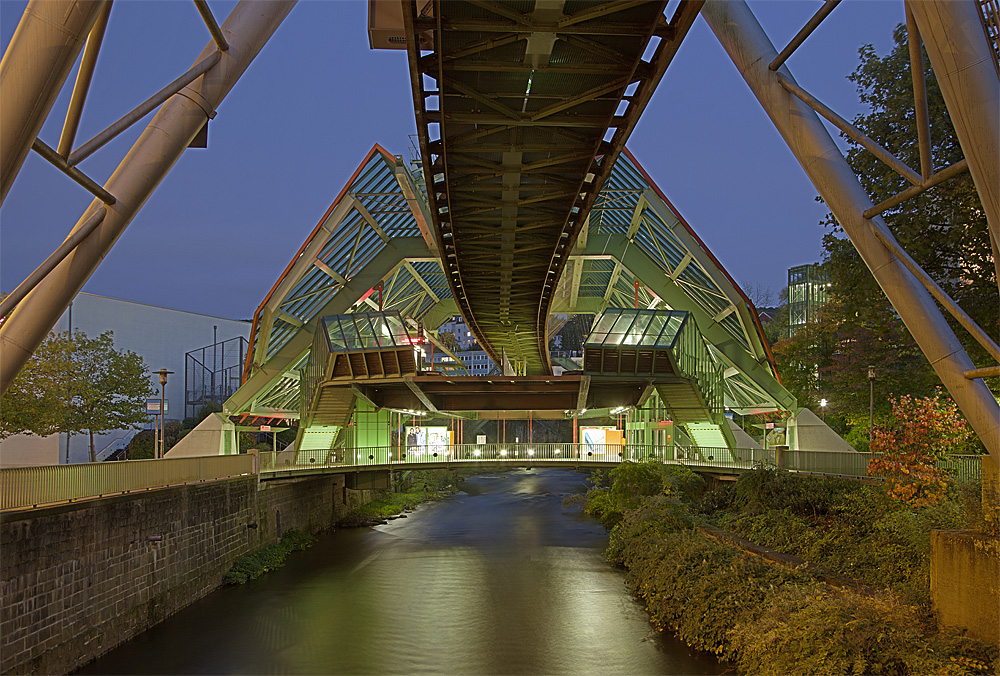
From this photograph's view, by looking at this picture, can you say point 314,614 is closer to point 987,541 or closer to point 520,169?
point 520,169

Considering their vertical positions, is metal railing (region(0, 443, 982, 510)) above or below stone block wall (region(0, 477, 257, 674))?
above

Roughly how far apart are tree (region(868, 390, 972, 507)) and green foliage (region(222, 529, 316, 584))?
1803 centimetres

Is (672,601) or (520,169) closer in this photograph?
(520,169)

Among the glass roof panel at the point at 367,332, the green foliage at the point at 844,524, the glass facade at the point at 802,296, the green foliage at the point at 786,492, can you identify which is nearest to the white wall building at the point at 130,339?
the glass roof panel at the point at 367,332

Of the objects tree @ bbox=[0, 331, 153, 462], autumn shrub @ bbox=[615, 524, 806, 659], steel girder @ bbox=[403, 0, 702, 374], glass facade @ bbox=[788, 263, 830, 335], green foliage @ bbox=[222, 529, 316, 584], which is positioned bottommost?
green foliage @ bbox=[222, 529, 316, 584]

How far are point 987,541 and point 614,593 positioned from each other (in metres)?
13.2

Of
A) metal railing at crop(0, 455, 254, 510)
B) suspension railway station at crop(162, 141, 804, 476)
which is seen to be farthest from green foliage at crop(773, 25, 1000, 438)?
metal railing at crop(0, 455, 254, 510)

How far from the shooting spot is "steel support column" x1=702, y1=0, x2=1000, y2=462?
10.9m

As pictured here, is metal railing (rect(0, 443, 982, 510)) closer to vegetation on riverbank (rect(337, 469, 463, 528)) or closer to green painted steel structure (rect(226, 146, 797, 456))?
green painted steel structure (rect(226, 146, 797, 456))

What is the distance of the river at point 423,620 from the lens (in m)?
16.6

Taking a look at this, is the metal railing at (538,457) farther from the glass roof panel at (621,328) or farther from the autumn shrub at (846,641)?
the autumn shrub at (846,641)

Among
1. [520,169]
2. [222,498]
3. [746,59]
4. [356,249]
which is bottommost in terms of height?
[222,498]

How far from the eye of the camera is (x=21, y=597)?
13.5 m

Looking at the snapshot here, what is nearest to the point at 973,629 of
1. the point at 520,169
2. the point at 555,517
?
the point at 520,169
